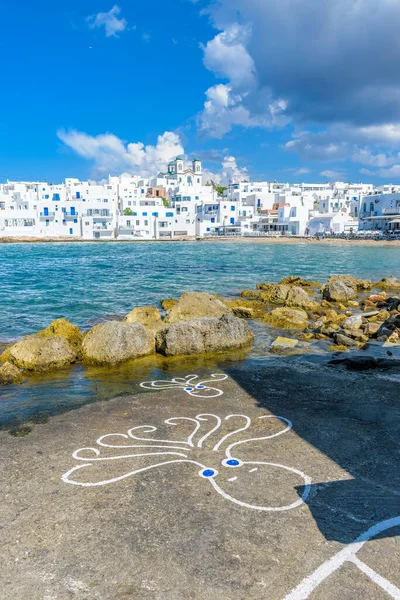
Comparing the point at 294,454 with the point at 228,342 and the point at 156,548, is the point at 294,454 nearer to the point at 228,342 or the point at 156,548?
the point at 156,548

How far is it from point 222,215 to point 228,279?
3272 inches

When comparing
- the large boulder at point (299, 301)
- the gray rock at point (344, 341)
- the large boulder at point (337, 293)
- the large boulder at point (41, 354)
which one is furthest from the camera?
the large boulder at point (337, 293)

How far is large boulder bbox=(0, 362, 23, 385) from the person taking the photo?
10157 mm

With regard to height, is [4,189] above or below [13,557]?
above

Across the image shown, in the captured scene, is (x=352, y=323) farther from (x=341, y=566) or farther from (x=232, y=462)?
(x=341, y=566)

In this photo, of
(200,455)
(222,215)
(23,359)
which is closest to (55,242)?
(222,215)

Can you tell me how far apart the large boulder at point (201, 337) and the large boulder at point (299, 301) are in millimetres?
8242

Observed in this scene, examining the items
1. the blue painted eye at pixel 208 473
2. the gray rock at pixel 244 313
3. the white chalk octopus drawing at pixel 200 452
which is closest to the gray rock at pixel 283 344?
the gray rock at pixel 244 313

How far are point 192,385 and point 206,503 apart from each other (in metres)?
4.68

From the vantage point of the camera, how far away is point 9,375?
10.3 meters

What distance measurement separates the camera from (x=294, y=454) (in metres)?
5.98

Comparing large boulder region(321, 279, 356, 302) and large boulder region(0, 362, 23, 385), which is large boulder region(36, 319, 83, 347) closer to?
large boulder region(0, 362, 23, 385)

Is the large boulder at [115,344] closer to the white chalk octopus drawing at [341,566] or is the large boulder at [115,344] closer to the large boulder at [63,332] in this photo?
the large boulder at [63,332]

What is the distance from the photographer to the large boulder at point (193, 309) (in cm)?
1616
